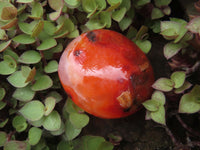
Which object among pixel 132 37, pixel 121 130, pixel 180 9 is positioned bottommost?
pixel 121 130

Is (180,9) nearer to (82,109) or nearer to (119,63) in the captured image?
(119,63)

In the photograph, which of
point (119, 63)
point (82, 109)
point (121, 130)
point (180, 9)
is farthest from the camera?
point (180, 9)

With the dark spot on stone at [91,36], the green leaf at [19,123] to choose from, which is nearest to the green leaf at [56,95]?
the green leaf at [19,123]

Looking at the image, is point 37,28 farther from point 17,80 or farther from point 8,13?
point 17,80

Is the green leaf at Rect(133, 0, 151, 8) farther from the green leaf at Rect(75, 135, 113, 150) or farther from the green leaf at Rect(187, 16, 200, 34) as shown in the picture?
the green leaf at Rect(75, 135, 113, 150)

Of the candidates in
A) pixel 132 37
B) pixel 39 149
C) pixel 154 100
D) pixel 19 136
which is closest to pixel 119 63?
pixel 154 100

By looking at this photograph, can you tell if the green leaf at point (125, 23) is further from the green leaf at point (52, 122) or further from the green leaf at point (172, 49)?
the green leaf at point (52, 122)

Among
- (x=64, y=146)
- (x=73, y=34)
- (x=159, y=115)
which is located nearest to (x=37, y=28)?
(x=73, y=34)
